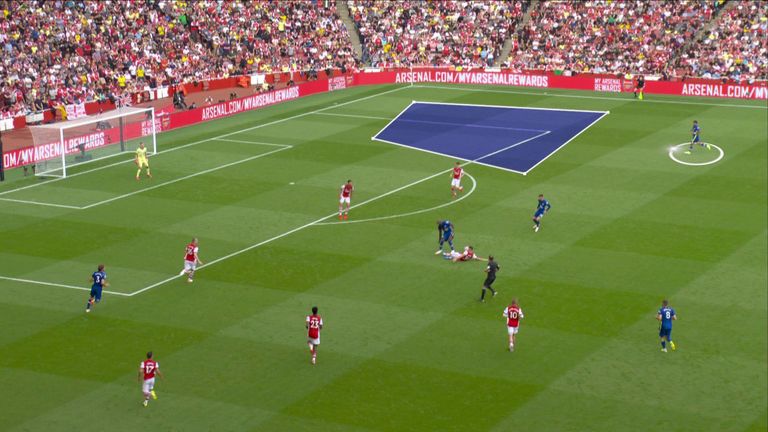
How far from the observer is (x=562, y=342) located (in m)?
35.0

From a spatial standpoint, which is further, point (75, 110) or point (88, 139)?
point (75, 110)

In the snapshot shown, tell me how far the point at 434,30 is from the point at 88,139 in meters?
37.6

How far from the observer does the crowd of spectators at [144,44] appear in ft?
226

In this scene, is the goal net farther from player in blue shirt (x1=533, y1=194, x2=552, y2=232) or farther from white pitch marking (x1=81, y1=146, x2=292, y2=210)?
player in blue shirt (x1=533, y1=194, x2=552, y2=232)

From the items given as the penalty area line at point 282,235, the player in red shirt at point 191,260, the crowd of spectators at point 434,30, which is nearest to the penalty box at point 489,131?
the penalty area line at point 282,235

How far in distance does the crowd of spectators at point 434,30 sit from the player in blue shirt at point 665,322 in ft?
181

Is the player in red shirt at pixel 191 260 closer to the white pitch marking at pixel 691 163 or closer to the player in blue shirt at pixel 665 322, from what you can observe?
the player in blue shirt at pixel 665 322

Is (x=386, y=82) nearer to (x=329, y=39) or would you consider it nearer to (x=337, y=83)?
(x=337, y=83)

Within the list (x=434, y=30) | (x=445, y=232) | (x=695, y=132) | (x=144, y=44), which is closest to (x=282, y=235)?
(x=445, y=232)

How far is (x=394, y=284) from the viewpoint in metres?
40.4

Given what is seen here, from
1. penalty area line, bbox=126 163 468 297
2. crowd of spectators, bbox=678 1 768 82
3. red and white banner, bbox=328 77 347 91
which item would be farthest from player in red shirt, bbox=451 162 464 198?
crowd of spectators, bbox=678 1 768 82

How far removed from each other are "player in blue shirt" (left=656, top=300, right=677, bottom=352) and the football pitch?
2.13 ft

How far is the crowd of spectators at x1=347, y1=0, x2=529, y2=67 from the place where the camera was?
290ft

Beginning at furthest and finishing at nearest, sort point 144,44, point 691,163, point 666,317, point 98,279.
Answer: point 144,44 < point 691,163 < point 98,279 < point 666,317
